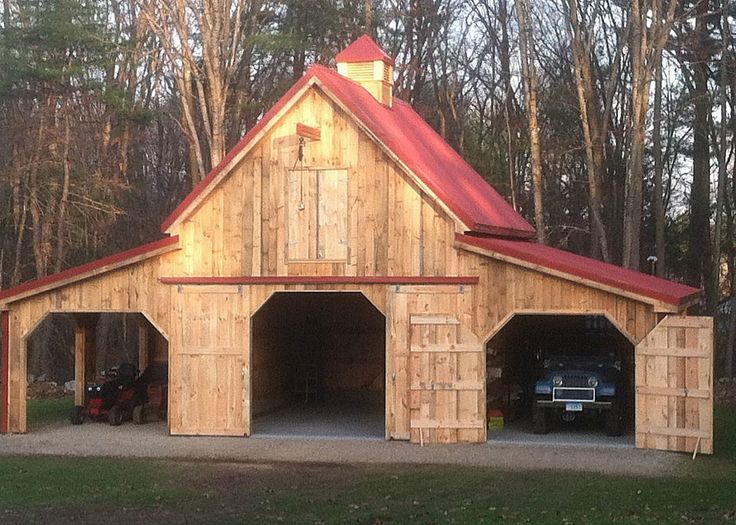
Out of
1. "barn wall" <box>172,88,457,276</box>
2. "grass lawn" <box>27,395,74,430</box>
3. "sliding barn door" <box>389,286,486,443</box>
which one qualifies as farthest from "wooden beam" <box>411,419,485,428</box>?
"grass lawn" <box>27,395,74,430</box>

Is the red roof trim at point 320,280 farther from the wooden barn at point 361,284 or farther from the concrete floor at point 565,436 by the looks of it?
the concrete floor at point 565,436

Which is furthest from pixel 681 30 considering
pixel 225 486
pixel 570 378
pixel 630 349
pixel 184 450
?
pixel 225 486

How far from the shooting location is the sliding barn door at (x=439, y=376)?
20344mm

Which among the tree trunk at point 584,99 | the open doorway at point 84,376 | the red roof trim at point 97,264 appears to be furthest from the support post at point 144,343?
the tree trunk at point 584,99

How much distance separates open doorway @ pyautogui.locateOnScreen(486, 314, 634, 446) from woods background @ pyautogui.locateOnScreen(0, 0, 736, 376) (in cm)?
603

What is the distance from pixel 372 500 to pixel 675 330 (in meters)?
6.32

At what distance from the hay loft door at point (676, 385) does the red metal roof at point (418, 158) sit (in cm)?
352

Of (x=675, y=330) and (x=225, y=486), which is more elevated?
(x=675, y=330)

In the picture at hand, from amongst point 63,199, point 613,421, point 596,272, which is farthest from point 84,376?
point 596,272

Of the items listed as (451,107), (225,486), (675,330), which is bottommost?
(225,486)

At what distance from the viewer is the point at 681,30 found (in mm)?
36344

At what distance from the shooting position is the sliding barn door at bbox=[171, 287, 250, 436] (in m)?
21.2

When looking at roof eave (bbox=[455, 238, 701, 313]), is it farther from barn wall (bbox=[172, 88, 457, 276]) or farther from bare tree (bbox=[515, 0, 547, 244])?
bare tree (bbox=[515, 0, 547, 244])

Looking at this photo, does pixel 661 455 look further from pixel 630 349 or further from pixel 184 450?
pixel 184 450
